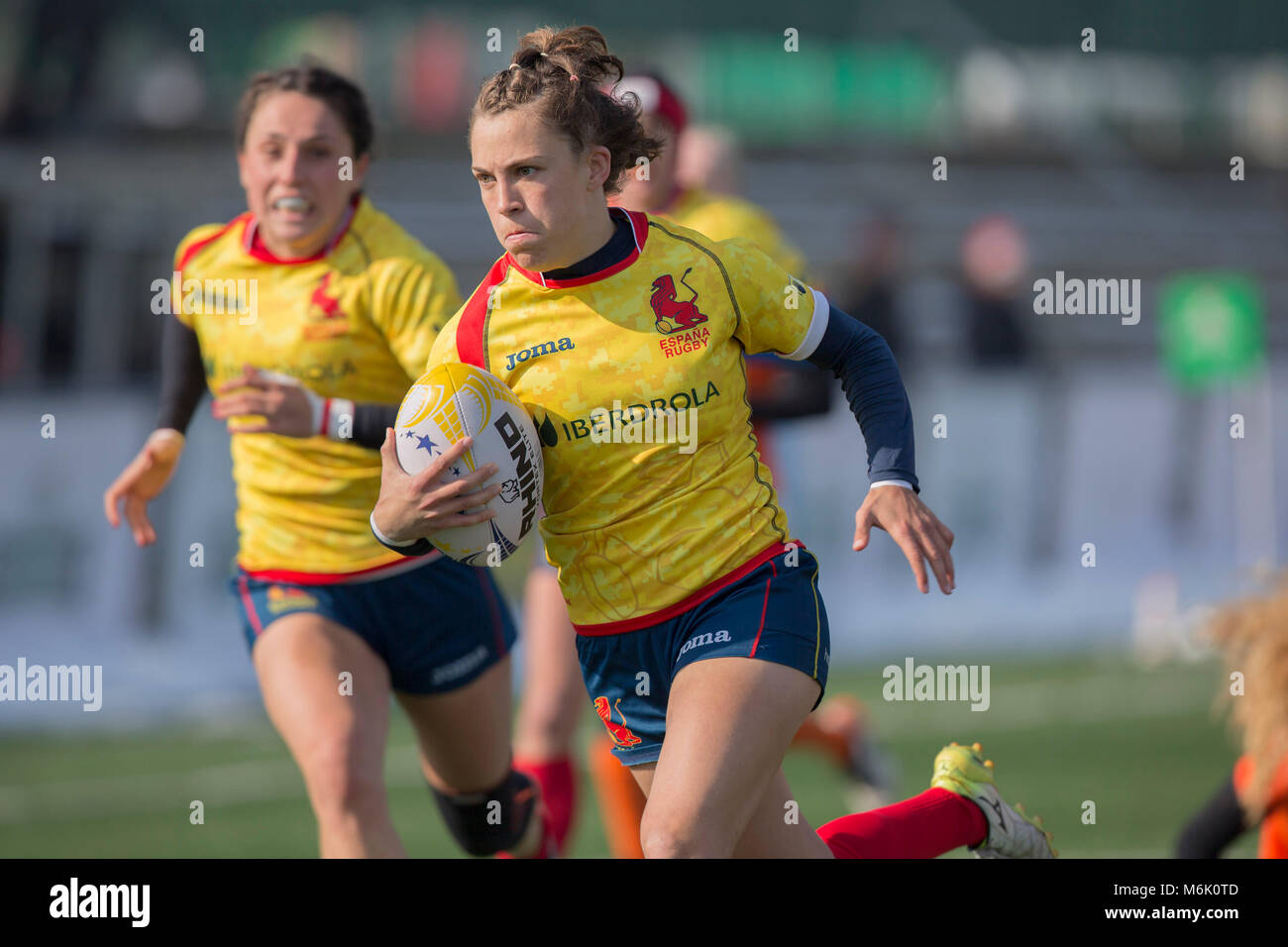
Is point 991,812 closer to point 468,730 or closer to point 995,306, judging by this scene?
point 468,730

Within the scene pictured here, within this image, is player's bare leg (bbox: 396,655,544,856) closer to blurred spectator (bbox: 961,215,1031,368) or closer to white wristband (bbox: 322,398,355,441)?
white wristband (bbox: 322,398,355,441)

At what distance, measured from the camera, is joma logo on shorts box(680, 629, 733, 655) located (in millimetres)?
4191

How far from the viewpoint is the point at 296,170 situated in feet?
16.9

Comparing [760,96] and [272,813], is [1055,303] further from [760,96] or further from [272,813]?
[272,813]

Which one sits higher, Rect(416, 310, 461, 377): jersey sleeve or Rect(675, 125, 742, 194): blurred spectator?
Rect(675, 125, 742, 194): blurred spectator

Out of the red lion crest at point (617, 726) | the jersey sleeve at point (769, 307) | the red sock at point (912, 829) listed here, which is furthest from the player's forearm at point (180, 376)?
the red sock at point (912, 829)

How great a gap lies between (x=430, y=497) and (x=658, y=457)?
595mm

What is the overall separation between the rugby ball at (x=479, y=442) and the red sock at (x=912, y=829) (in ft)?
4.25

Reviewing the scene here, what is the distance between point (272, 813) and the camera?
892 cm

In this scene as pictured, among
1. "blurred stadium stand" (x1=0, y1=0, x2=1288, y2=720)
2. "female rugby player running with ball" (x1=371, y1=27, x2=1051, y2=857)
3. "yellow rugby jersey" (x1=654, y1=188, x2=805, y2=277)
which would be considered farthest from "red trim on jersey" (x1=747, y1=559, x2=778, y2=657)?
"blurred stadium stand" (x1=0, y1=0, x2=1288, y2=720)

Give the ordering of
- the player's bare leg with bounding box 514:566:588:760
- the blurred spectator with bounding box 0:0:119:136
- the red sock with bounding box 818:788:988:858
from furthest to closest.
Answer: the blurred spectator with bounding box 0:0:119:136 < the player's bare leg with bounding box 514:566:588:760 < the red sock with bounding box 818:788:988:858

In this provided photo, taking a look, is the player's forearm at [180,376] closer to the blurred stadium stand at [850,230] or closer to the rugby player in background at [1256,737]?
the rugby player in background at [1256,737]

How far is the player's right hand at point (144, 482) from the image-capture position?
526cm

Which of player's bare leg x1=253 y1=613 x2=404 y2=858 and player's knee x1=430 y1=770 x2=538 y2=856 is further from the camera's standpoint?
player's knee x1=430 y1=770 x2=538 y2=856
